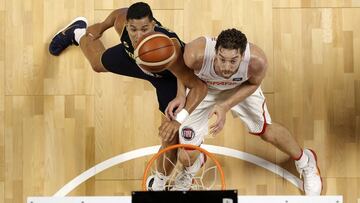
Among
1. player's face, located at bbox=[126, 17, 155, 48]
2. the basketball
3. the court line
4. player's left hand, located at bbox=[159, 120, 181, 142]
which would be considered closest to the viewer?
the basketball

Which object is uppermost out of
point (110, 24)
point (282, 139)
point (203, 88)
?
point (110, 24)

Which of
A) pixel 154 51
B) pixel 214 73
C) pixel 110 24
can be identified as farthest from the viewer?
pixel 110 24

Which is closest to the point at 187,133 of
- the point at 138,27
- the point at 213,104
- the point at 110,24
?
the point at 213,104

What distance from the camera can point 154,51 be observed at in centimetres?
323

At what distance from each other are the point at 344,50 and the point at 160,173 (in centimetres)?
118

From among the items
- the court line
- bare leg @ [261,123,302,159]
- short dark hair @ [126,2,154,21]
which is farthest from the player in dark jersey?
bare leg @ [261,123,302,159]

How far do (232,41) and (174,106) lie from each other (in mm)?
441

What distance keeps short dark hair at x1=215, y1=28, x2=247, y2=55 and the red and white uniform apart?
2.0 inches

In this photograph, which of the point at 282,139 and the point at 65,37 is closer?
the point at 282,139

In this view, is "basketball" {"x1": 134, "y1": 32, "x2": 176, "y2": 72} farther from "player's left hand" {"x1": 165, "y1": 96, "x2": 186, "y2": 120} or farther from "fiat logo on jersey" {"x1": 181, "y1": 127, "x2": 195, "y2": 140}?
"fiat logo on jersey" {"x1": 181, "y1": 127, "x2": 195, "y2": 140}

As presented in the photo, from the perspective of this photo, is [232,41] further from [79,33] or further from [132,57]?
[79,33]

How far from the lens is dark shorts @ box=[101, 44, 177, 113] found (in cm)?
346

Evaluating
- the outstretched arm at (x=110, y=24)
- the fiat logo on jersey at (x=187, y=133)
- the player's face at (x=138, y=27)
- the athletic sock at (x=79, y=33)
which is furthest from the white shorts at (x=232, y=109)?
the athletic sock at (x=79, y=33)

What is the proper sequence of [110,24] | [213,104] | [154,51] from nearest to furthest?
[154,51], [213,104], [110,24]
